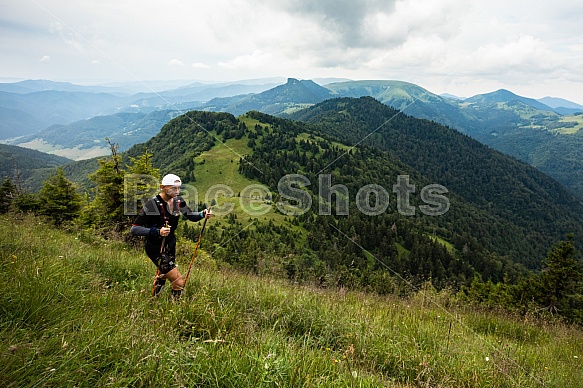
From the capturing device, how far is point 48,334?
8.39 ft

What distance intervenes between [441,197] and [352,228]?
3199 inches

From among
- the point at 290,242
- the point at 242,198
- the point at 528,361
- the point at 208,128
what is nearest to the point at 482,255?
the point at 290,242

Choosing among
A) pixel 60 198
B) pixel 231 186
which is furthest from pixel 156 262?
pixel 231 186

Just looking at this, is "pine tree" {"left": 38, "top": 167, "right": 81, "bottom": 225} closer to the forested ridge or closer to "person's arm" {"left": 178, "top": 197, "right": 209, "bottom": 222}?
the forested ridge

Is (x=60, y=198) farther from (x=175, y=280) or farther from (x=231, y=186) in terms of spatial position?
(x=231, y=186)

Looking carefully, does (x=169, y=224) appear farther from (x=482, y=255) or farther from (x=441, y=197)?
(x=441, y=197)

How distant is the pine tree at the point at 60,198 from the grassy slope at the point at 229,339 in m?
16.4

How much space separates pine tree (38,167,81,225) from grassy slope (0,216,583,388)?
53.8 ft

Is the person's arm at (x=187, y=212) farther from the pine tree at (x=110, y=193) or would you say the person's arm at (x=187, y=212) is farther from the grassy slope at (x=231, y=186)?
the grassy slope at (x=231, y=186)

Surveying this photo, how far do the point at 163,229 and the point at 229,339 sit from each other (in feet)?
6.97

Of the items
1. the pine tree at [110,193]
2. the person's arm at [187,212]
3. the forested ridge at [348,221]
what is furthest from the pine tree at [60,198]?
the person's arm at [187,212]

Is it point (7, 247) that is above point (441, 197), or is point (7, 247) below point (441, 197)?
above

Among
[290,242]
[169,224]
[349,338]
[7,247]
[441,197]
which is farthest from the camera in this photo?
[441,197]

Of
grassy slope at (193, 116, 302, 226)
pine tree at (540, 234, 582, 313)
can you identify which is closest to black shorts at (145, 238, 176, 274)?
pine tree at (540, 234, 582, 313)
